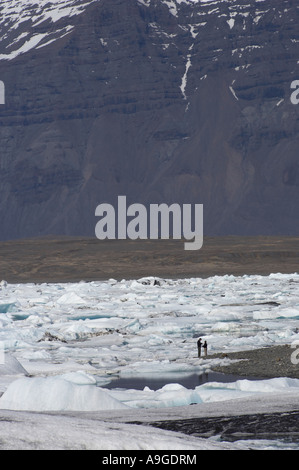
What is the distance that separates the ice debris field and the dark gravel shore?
63cm

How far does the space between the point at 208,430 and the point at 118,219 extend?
180 metres

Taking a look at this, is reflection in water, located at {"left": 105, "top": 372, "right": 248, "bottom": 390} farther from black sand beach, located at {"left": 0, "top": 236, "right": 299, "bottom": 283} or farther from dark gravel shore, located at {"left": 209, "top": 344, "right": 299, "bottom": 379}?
black sand beach, located at {"left": 0, "top": 236, "right": 299, "bottom": 283}

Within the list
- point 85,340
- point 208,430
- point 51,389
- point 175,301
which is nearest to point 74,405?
point 51,389

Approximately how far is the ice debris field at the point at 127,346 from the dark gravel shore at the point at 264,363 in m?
0.63

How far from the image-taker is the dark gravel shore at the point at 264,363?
1895 cm

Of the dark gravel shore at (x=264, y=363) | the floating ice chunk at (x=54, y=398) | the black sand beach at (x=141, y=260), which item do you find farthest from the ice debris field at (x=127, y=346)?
the black sand beach at (x=141, y=260)

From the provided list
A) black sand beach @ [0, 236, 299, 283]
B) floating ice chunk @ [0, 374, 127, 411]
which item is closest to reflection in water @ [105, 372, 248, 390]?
floating ice chunk @ [0, 374, 127, 411]

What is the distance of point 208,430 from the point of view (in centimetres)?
1093

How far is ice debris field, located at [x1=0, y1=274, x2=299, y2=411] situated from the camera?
43.6ft

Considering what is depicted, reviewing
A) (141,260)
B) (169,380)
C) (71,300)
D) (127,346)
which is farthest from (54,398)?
(141,260)

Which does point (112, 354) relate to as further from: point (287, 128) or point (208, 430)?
point (287, 128)

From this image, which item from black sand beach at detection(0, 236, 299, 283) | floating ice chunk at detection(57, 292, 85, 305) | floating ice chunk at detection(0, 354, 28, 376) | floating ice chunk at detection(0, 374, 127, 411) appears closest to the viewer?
floating ice chunk at detection(0, 374, 127, 411)

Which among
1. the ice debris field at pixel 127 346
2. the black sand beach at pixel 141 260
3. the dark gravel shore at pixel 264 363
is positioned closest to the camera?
the ice debris field at pixel 127 346

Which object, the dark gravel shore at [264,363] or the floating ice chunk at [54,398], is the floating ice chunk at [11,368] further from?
the floating ice chunk at [54,398]
